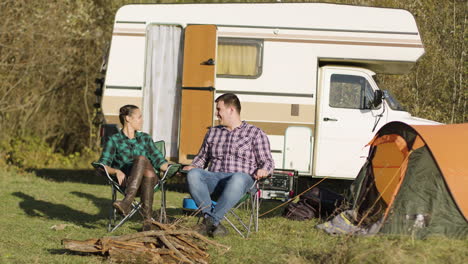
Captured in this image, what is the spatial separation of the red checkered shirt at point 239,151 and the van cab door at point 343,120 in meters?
3.18

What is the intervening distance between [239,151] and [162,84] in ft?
12.1

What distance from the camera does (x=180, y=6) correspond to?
10.0 m

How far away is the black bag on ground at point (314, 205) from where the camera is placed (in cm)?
734

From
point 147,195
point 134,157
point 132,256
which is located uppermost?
point 134,157

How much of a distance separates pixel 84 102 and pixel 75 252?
9802 millimetres

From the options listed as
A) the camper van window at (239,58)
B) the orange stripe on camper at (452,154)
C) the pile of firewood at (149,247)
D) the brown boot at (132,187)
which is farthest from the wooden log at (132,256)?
the camper van window at (239,58)

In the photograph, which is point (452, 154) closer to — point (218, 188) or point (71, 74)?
point (218, 188)

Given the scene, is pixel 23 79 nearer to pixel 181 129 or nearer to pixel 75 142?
pixel 75 142

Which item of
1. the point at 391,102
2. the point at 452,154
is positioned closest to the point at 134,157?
the point at 452,154

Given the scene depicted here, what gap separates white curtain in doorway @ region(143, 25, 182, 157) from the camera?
32.9 feet

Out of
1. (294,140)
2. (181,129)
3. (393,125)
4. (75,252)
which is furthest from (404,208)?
(181,129)

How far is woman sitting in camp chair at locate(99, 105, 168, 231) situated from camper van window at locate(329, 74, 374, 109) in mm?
3666

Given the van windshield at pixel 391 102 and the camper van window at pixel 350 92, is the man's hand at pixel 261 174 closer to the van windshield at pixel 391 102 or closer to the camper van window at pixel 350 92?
the camper van window at pixel 350 92

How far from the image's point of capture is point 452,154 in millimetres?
6211
